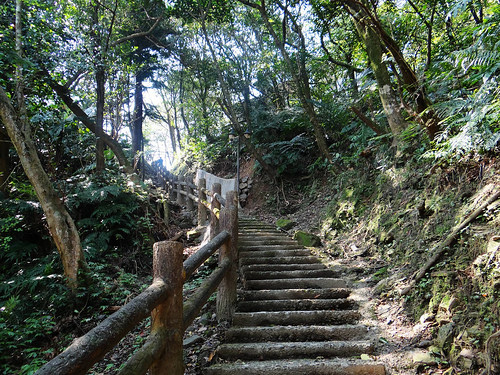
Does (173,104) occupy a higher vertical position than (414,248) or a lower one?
higher

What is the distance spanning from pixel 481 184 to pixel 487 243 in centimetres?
92

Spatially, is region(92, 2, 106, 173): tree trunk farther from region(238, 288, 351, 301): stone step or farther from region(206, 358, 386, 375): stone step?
region(206, 358, 386, 375): stone step

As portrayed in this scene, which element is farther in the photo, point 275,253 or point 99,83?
point 99,83

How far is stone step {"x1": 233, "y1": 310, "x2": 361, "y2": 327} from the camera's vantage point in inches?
130

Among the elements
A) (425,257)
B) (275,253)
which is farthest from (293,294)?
(425,257)

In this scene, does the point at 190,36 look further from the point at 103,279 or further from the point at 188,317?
the point at 188,317

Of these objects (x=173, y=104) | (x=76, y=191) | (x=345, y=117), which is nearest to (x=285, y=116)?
(x=345, y=117)

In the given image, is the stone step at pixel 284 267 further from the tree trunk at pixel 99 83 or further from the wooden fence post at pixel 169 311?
the tree trunk at pixel 99 83

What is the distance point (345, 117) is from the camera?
9102 mm

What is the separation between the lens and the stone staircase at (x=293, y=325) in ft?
8.22

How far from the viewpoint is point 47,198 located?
15.5 feet

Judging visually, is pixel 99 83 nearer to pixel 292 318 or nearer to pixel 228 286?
pixel 228 286

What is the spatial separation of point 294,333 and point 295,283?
1123 millimetres

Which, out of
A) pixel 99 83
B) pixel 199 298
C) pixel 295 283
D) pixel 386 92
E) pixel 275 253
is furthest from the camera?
pixel 99 83
